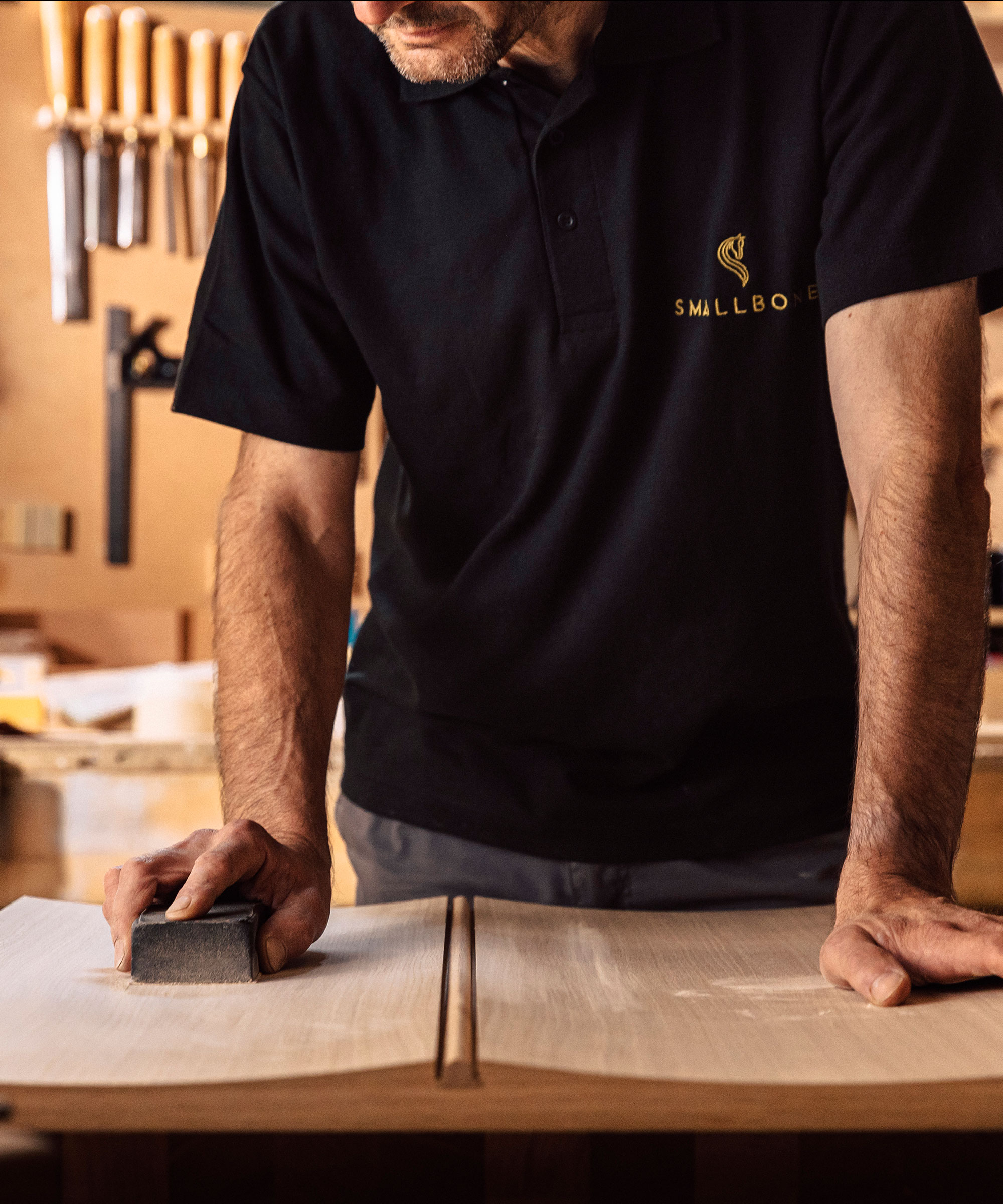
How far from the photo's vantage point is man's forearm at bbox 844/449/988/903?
777 mm

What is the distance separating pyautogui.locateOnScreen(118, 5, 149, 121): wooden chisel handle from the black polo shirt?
77.7 inches

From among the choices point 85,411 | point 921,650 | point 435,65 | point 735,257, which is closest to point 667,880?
point 921,650

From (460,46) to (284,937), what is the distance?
0.64m

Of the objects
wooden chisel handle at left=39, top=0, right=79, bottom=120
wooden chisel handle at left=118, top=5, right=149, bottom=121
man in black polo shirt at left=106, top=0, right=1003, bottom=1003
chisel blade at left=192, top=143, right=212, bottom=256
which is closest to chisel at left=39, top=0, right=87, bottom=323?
wooden chisel handle at left=39, top=0, right=79, bottom=120

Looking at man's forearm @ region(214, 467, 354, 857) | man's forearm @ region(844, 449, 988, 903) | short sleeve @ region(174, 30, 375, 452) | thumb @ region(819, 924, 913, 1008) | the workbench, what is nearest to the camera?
the workbench

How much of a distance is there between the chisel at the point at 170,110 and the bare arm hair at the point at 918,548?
2.36 m

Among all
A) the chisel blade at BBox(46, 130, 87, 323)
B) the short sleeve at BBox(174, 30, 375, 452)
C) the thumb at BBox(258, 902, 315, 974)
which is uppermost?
the chisel blade at BBox(46, 130, 87, 323)

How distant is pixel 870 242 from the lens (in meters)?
0.86

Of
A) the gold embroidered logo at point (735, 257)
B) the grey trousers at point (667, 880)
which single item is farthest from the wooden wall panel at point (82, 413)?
the gold embroidered logo at point (735, 257)

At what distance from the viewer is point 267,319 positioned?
40.6 inches

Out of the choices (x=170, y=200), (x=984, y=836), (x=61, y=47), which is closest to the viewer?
(x=984, y=836)

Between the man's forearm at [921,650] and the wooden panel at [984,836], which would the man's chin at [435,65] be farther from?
the wooden panel at [984,836]

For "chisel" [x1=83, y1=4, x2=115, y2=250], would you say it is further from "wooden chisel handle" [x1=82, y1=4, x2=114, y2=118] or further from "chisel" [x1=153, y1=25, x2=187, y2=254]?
"chisel" [x1=153, y1=25, x2=187, y2=254]

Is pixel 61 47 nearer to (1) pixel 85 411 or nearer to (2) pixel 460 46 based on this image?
(1) pixel 85 411
